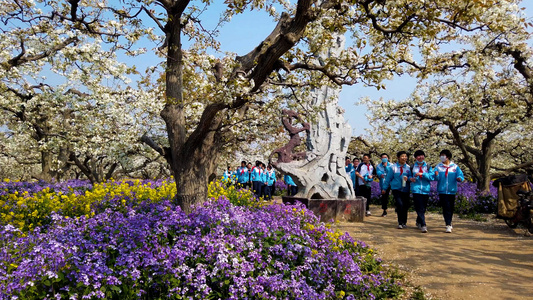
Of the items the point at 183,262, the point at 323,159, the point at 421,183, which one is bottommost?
the point at 183,262

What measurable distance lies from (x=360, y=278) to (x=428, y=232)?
5345mm

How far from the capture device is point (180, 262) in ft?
12.6

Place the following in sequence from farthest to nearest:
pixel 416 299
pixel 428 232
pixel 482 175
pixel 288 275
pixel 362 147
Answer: pixel 362 147 → pixel 482 175 → pixel 428 232 → pixel 416 299 → pixel 288 275

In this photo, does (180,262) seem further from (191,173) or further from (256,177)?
(256,177)

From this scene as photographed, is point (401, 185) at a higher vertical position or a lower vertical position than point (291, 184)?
higher

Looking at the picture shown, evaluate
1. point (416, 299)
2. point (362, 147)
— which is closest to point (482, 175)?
point (362, 147)

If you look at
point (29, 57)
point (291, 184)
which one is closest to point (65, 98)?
point (29, 57)

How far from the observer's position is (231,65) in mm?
5414

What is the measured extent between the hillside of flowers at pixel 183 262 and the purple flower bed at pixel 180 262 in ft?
0.04

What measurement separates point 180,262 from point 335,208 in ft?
21.9

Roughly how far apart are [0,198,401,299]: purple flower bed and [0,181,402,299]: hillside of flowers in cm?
1

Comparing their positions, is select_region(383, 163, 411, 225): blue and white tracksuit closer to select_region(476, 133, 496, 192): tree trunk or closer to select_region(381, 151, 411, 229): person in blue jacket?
select_region(381, 151, 411, 229): person in blue jacket

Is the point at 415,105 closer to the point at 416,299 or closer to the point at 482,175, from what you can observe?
the point at 482,175

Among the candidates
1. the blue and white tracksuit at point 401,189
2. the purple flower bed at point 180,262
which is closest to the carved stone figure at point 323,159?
the blue and white tracksuit at point 401,189
